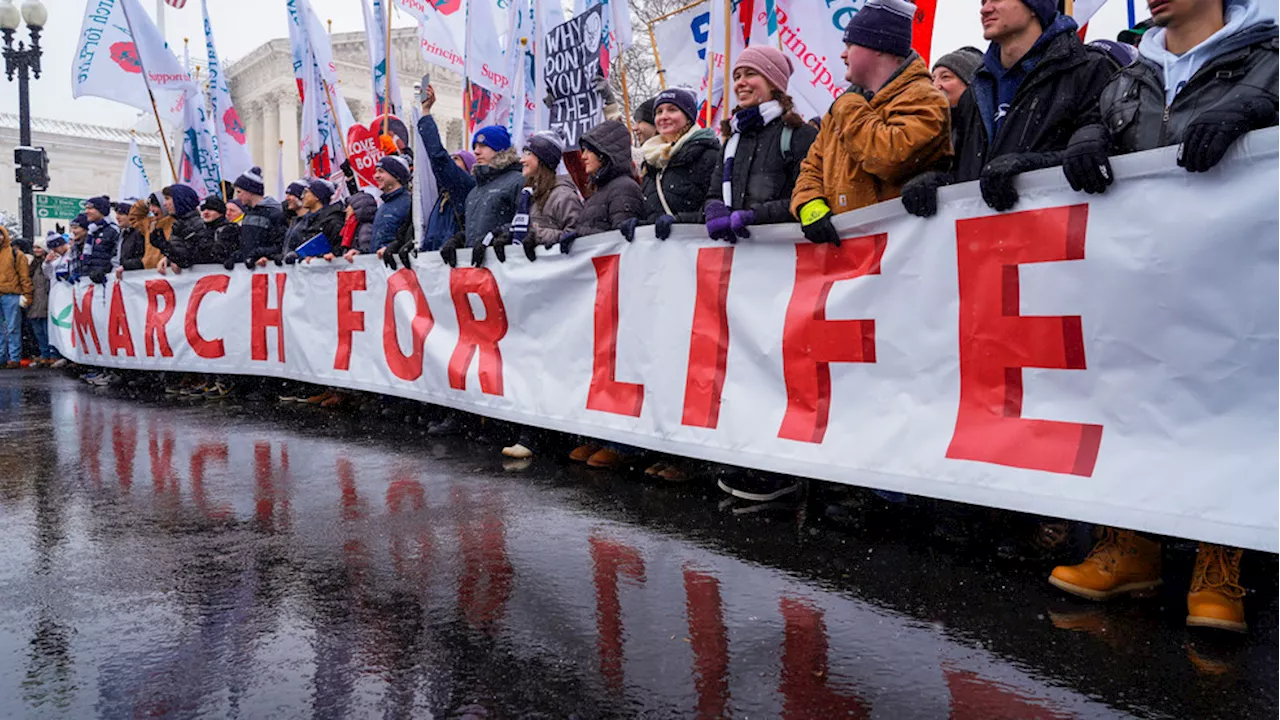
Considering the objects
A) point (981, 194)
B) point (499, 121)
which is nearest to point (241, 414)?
point (499, 121)

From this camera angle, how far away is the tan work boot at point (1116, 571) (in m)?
3.25

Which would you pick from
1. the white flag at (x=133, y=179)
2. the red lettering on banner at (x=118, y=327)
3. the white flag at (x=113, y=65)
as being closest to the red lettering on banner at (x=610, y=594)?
the red lettering on banner at (x=118, y=327)

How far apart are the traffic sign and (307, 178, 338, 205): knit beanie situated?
78.8ft

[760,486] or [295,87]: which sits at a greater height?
[295,87]

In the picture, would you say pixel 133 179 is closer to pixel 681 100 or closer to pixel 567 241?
pixel 567 241

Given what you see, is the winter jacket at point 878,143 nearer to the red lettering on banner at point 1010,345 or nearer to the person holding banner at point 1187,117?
the red lettering on banner at point 1010,345

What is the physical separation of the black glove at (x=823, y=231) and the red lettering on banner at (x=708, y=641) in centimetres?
165

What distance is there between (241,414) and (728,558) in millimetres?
6129

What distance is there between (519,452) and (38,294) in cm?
1289

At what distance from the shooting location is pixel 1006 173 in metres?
3.50

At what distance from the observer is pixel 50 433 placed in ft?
24.6

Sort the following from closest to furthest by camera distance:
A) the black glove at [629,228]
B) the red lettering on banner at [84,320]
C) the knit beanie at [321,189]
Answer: the black glove at [629,228]
the knit beanie at [321,189]
the red lettering on banner at [84,320]

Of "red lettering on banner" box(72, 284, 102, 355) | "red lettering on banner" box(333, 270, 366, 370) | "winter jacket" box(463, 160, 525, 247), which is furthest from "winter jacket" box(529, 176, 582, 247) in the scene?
"red lettering on banner" box(72, 284, 102, 355)

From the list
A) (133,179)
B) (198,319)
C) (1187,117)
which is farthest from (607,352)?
(133,179)
